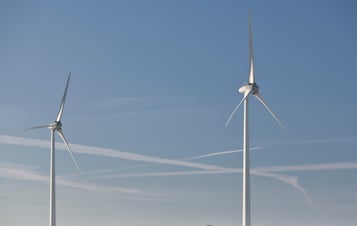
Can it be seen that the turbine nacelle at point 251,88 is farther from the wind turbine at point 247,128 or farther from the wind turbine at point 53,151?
the wind turbine at point 53,151

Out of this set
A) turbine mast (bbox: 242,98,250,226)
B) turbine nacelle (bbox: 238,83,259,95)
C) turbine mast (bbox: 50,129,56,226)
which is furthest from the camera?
turbine mast (bbox: 50,129,56,226)

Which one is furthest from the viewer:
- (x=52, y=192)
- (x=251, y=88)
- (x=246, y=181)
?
(x=52, y=192)

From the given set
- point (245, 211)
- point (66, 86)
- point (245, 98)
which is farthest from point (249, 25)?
point (66, 86)

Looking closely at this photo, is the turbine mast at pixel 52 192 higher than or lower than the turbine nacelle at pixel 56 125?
lower

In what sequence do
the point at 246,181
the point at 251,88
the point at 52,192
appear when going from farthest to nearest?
the point at 52,192 < the point at 251,88 < the point at 246,181

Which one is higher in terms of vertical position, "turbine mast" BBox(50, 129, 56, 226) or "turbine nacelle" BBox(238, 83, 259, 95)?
"turbine nacelle" BBox(238, 83, 259, 95)

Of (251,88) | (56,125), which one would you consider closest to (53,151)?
(56,125)

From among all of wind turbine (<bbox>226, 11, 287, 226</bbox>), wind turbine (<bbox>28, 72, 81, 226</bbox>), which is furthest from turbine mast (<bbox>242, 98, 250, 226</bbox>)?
wind turbine (<bbox>28, 72, 81, 226</bbox>)

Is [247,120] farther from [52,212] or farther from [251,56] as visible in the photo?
[52,212]

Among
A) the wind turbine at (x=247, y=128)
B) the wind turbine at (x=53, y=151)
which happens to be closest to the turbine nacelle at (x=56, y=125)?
the wind turbine at (x=53, y=151)

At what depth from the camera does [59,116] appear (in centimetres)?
12025

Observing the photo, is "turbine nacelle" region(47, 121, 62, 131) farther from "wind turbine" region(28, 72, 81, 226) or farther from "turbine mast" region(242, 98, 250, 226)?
"turbine mast" region(242, 98, 250, 226)

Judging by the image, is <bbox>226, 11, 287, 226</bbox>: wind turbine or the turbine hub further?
the turbine hub

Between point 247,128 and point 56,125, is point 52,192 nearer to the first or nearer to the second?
point 56,125
